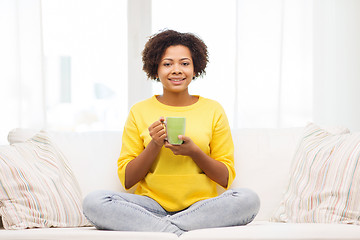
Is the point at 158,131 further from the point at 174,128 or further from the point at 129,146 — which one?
the point at 129,146

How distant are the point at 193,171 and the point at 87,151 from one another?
1.65ft

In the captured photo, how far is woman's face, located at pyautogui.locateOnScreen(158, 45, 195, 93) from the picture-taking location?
2.09 m

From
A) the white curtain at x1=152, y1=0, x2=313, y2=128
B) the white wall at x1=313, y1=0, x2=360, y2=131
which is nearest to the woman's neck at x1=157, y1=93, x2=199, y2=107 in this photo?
the white curtain at x1=152, y1=0, x2=313, y2=128

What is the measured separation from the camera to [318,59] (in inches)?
126

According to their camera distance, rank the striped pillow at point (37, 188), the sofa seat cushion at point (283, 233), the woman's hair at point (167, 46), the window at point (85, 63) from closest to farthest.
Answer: the sofa seat cushion at point (283, 233), the striped pillow at point (37, 188), the woman's hair at point (167, 46), the window at point (85, 63)

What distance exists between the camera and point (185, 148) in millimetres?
1890

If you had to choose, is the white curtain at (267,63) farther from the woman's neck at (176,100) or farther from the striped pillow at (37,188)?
the striped pillow at (37,188)

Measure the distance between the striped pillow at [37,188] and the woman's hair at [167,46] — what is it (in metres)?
0.56

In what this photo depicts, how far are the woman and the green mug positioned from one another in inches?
1.0

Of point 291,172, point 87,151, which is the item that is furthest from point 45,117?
point 291,172

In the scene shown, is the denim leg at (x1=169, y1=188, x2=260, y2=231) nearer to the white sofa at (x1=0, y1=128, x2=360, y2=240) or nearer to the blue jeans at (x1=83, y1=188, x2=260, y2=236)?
the blue jeans at (x1=83, y1=188, x2=260, y2=236)

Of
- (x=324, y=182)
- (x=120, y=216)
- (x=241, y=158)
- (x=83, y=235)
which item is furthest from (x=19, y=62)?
(x=324, y=182)

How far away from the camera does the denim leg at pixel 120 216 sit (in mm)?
1700

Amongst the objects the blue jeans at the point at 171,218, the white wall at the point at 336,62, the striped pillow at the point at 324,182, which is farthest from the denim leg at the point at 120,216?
the white wall at the point at 336,62
